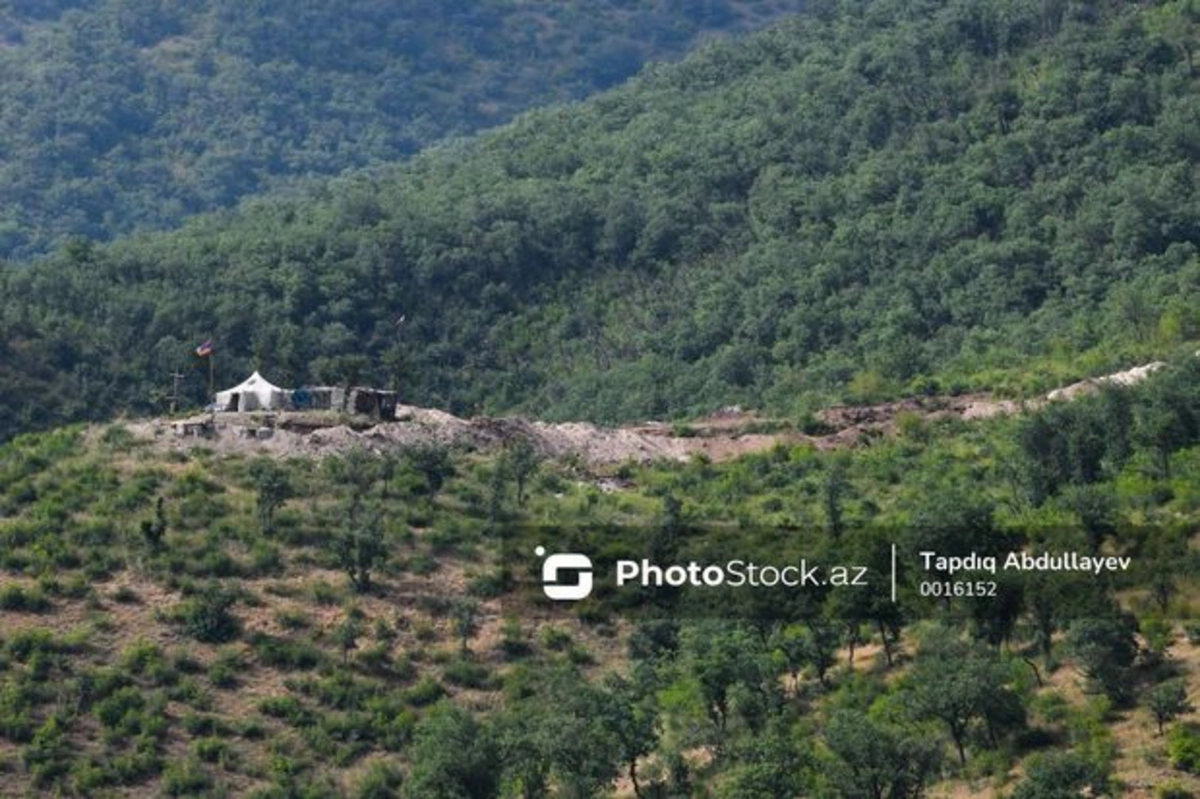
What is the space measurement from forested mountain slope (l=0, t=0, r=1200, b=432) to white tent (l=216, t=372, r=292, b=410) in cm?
1096

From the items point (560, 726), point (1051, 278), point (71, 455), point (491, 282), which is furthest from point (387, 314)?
point (560, 726)

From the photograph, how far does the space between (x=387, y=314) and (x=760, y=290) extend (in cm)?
1779

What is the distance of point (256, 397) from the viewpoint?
96875 millimetres

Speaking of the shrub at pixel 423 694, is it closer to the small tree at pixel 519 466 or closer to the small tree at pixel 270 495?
the small tree at pixel 270 495

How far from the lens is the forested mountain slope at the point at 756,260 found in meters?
117

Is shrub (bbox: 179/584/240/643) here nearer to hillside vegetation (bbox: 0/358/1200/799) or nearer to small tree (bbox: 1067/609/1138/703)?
hillside vegetation (bbox: 0/358/1200/799)

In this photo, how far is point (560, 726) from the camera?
69.4m

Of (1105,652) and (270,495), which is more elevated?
(270,495)

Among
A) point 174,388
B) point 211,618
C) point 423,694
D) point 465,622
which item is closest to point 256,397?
point 174,388

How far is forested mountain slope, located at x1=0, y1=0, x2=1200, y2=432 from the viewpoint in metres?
117

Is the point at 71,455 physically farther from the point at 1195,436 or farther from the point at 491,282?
the point at 491,282

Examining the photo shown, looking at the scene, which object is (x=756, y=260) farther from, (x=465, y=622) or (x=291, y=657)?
(x=291, y=657)

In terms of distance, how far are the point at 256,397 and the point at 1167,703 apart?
3998 centimetres

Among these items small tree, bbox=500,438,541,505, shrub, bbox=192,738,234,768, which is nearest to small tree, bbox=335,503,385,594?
small tree, bbox=500,438,541,505
